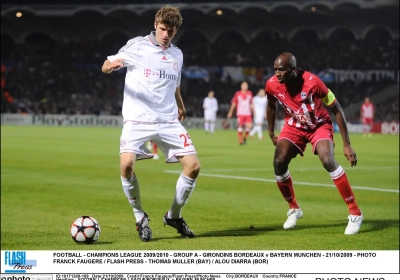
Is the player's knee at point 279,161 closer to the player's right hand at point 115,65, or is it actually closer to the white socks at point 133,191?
the white socks at point 133,191

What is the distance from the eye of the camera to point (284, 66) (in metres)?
8.69

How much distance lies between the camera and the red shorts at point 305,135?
31.5 ft

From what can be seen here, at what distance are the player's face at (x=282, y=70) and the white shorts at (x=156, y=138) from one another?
1198 mm

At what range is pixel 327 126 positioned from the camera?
9664 millimetres

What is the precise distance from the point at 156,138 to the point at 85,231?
4.08 feet

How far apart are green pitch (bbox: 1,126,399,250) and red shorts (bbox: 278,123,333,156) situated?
111 centimetres

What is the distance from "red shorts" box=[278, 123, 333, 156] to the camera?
9594mm

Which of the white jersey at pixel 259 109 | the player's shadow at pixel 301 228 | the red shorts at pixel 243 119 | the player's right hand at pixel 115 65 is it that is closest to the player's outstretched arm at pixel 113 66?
the player's right hand at pixel 115 65

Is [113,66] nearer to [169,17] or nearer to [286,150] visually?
[169,17]

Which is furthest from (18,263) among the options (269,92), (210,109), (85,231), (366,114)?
(366,114)

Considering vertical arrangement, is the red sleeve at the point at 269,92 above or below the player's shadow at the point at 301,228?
above

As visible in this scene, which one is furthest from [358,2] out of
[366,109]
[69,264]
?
[69,264]

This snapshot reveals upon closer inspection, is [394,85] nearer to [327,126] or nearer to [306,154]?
[306,154]

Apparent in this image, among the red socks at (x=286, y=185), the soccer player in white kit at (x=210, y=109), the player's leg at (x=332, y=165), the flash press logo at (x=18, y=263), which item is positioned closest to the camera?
the flash press logo at (x=18, y=263)
